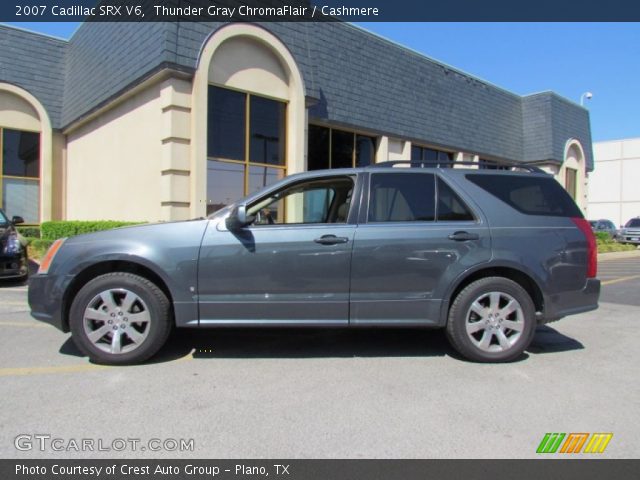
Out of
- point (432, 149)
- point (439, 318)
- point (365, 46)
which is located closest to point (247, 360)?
point (439, 318)

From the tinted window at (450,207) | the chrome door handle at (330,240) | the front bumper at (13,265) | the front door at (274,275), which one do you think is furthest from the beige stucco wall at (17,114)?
the tinted window at (450,207)

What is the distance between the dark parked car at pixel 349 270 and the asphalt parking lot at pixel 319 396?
0.40 meters

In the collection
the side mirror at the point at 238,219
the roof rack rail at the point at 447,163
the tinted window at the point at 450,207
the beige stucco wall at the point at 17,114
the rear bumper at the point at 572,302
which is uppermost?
the beige stucco wall at the point at 17,114

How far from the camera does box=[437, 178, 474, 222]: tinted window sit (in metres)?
4.62

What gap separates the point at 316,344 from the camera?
5125 millimetres

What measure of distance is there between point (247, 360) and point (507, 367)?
7.92 ft

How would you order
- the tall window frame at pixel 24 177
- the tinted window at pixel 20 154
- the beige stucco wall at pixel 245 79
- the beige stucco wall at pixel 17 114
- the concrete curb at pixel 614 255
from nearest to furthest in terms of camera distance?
the beige stucco wall at pixel 245 79, the beige stucco wall at pixel 17 114, the tall window frame at pixel 24 177, the tinted window at pixel 20 154, the concrete curb at pixel 614 255

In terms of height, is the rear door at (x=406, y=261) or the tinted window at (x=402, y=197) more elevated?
the tinted window at (x=402, y=197)

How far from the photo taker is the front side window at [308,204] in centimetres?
467

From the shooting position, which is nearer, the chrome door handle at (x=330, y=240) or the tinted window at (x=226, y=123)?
the chrome door handle at (x=330, y=240)

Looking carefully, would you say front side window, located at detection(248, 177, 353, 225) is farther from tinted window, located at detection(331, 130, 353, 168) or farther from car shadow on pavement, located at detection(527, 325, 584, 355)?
tinted window, located at detection(331, 130, 353, 168)

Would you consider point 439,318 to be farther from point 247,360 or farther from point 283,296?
point 247,360
